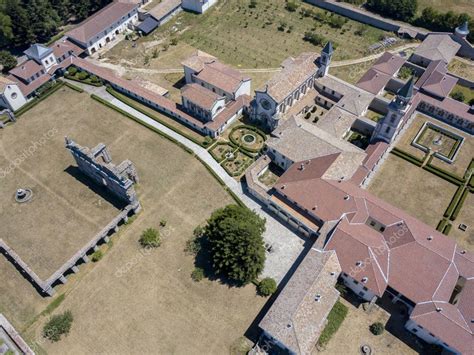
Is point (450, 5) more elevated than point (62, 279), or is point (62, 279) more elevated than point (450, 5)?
point (450, 5)

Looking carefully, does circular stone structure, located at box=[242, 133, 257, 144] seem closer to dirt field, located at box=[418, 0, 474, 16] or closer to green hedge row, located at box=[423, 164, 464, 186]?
green hedge row, located at box=[423, 164, 464, 186]

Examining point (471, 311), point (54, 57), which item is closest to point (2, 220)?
point (54, 57)

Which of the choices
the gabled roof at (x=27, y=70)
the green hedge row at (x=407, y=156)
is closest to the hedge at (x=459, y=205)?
the green hedge row at (x=407, y=156)

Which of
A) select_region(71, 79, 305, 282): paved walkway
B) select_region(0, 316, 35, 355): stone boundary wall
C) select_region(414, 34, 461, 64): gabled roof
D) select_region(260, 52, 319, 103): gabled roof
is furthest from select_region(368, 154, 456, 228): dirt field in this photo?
select_region(0, 316, 35, 355): stone boundary wall

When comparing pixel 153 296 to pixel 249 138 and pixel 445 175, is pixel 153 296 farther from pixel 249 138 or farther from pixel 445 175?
pixel 445 175

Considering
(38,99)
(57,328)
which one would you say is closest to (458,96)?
(57,328)
